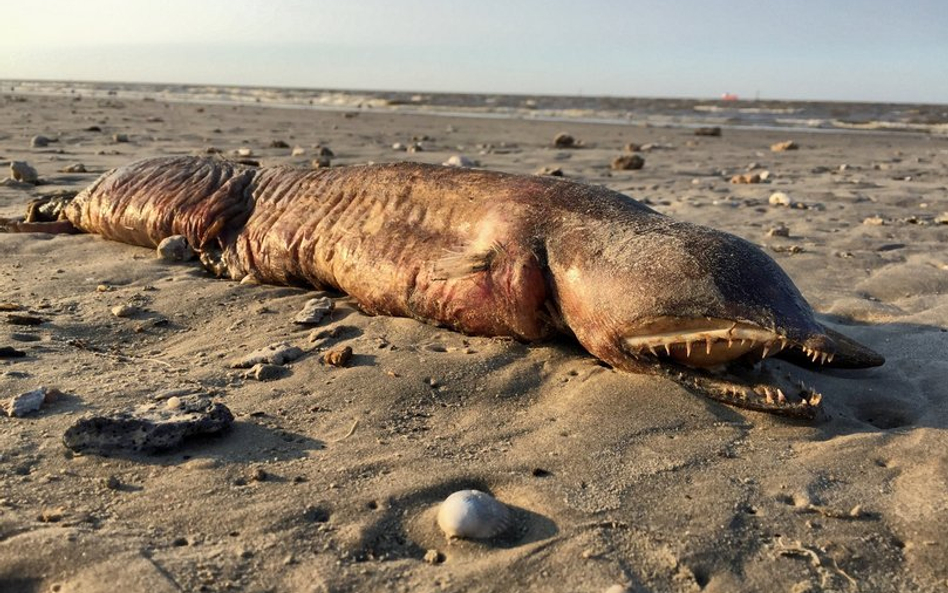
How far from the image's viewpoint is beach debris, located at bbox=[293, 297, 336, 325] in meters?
4.36

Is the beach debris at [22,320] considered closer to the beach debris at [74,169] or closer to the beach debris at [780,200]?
the beach debris at [74,169]

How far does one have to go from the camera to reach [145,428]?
9.37ft

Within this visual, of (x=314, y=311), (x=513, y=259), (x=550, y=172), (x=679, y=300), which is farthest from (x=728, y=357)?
(x=550, y=172)

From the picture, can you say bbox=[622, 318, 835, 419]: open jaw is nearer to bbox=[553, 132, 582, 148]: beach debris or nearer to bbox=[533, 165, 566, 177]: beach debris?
bbox=[533, 165, 566, 177]: beach debris

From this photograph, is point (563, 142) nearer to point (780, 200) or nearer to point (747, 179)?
point (747, 179)

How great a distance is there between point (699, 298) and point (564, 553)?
52.5 inches

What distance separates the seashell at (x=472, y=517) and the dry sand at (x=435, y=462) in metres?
0.05

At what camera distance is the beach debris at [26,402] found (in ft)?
10.1

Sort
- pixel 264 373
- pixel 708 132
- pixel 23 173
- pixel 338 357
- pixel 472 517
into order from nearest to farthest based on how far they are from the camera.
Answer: pixel 472 517 → pixel 264 373 → pixel 338 357 → pixel 23 173 → pixel 708 132

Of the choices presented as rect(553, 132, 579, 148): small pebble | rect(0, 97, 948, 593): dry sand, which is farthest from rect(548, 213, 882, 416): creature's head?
rect(553, 132, 579, 148): small pebble

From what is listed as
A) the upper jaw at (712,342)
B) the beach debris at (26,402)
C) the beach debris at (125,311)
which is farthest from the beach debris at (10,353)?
the upper jaw at (712,342)

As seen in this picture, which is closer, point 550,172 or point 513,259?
point 513,259

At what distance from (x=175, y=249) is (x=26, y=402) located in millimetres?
2645

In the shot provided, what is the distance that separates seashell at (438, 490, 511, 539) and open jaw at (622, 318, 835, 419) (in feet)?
3.99
